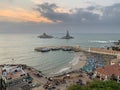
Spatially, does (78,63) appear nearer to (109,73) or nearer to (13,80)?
(109,73)

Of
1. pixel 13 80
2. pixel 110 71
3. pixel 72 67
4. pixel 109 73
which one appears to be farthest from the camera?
pixel 72 67

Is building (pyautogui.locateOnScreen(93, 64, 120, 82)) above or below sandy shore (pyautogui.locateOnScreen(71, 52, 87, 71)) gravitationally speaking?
above

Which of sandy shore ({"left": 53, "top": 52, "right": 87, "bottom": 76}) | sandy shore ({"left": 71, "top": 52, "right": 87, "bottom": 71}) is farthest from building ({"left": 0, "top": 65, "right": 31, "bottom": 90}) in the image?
sandy shore ({"left": 71, "top": 52, "right": 87, "bottom": 71})

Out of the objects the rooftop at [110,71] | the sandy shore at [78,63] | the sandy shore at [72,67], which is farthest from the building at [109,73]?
the sandy shore at [78,63]

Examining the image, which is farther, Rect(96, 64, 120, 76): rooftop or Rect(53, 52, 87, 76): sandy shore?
Rect(53, 52, 87, 76): sandy shore

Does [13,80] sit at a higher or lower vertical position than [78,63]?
higher

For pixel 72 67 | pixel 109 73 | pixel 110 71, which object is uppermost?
pixel 110 71

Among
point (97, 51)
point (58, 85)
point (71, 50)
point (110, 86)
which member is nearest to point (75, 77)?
point (58, 85)

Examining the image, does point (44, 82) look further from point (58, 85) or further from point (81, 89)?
point (81, 89)

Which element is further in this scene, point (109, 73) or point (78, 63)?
point (78, 63)

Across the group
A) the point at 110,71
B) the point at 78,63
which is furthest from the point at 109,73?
the point at 78,63

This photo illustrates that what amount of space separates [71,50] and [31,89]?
251 ft

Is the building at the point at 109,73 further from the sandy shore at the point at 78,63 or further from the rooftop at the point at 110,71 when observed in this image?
the sandy shore at the point at 78,63

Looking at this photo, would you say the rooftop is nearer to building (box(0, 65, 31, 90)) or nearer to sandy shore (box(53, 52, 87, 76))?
sandy shore (box(53, 52, 87, 76))
